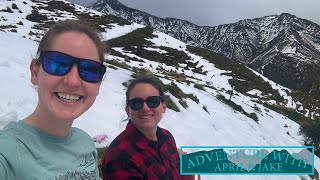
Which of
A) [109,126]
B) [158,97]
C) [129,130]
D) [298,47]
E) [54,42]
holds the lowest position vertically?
[298,47]

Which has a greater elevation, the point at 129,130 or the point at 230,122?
the point at 129,130

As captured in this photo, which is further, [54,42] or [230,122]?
[230,122]

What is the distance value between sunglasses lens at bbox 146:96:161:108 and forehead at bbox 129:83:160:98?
1.3 inches

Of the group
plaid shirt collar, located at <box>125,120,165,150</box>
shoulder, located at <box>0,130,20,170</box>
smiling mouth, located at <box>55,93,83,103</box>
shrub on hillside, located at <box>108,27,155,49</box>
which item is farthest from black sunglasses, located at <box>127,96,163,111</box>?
shrub on hillside, located at <box>108,27,155,49</box>

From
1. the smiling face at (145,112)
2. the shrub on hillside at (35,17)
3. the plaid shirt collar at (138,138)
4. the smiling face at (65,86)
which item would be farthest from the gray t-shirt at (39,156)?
the shrub on hillside at (35,17)

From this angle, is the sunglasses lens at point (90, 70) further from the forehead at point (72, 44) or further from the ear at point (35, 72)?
the ear at point (35, 72)

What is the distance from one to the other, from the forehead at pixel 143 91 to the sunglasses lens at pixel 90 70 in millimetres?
1301

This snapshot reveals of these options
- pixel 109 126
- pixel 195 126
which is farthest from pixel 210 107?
pixel 109 126

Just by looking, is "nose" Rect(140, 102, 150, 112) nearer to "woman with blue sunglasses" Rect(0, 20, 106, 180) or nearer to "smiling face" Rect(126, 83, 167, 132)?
"smiling face" Rect(126, 83, 167, 132)

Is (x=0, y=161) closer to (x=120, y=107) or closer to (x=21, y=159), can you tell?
(x=21, y=159)

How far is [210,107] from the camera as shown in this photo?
1305 cm

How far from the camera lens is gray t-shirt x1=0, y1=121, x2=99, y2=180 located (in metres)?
1.54

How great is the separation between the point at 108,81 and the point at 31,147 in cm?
811

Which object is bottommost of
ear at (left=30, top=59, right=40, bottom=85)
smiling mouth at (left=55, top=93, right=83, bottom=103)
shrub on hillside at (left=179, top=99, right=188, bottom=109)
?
shrub on hillside at (left=179, top=99, right=188, bottom=109)
